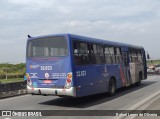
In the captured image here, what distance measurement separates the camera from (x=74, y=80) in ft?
39.4

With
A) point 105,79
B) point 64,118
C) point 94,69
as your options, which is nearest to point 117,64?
point 105,79

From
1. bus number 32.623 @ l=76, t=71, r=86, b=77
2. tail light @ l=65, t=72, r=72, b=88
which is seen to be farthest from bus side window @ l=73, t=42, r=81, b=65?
tail light @ l=65, t=72, r=72, b=88

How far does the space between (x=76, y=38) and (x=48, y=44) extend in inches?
46.5

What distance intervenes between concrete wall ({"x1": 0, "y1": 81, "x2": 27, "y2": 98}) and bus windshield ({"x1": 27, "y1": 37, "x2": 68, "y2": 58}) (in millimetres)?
3406

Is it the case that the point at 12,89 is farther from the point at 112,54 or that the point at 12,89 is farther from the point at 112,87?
the point at 112,54

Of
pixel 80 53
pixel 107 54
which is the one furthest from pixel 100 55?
pixel 80 53

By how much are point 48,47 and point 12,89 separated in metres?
5.03

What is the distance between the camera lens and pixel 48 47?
502 inches

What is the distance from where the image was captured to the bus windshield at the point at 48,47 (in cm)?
1236

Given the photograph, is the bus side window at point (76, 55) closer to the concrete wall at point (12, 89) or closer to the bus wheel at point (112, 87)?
the bus wheel at point (112, 87)

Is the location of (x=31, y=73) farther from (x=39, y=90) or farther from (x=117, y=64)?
(x=117, y=64)

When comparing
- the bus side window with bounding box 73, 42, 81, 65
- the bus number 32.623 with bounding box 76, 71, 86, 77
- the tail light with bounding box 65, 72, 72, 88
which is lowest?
the tail light with bounding box 65, 72, 72, 88

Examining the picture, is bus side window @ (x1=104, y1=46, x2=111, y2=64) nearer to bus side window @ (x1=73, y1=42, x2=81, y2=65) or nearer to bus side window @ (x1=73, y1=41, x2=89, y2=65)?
bus side window @ (x1=73, y1=41, x2=89, y2=65)

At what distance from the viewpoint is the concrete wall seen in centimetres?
1582
